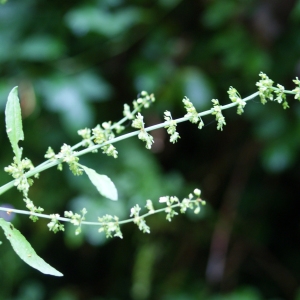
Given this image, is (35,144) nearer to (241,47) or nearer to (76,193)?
(76,193)

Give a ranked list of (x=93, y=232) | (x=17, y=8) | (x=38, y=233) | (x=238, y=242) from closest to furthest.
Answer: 1. (x=93, y=232)
2. (x=17, y=8)
3. (x=38, y=233)
4. (x=238, y=242)

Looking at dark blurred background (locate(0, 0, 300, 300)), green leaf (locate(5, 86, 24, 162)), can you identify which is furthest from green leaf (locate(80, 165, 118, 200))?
dark blurred background (locate(0, 0, 300, 300))

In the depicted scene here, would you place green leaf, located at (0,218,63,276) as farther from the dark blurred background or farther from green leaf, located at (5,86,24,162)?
the dark blurred background

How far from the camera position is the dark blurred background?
147 cm

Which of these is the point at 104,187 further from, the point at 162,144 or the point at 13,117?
the point at 162,144

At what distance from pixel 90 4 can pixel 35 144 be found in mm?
481

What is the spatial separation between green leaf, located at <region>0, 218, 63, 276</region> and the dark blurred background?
2.84ft

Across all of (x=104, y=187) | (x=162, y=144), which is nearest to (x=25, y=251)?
(x=104, y=187)

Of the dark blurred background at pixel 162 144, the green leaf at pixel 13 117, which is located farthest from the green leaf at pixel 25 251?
the dark blurred background at pixel 162 144

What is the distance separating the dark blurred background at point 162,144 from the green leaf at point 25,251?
2.84ft

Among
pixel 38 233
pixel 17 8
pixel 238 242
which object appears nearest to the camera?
pixel 17 8

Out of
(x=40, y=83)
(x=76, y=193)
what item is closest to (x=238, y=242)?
(x=76, y=193)

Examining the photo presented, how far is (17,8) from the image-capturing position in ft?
5.12

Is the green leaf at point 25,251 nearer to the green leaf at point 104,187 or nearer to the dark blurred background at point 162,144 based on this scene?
the green leaf at point 104,187
